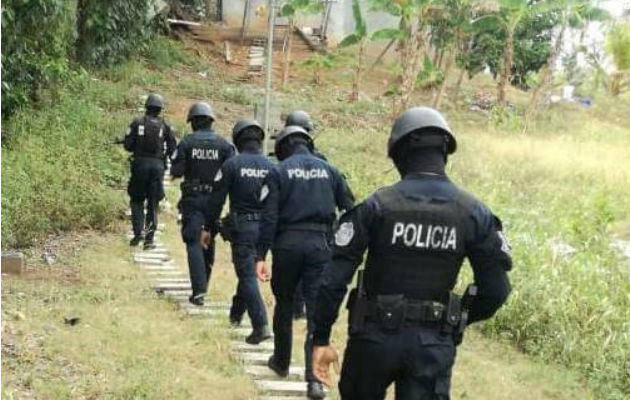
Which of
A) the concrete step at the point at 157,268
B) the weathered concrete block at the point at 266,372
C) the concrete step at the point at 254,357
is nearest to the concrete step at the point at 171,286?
the concrete step at the point at 157,268

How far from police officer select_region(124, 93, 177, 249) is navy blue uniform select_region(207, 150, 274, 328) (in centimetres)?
308

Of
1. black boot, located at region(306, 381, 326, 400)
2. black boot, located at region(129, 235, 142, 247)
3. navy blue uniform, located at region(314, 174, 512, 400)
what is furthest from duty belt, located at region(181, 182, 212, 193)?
navy blue uniform, located at region(314, 174, 512, 400)

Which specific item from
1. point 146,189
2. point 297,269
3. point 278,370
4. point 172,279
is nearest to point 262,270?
point 297,269

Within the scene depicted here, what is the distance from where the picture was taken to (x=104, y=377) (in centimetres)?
525

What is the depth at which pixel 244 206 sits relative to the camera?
6555mm

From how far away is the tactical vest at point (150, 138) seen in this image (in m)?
9.48

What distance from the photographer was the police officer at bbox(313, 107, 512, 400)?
338 cm

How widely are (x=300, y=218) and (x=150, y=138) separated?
4646mm

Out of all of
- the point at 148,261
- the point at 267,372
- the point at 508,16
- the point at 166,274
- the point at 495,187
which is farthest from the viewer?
the point at 508,16

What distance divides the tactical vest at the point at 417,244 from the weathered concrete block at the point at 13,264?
Result: 574cm

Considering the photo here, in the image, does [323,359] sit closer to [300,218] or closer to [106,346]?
[300,218]

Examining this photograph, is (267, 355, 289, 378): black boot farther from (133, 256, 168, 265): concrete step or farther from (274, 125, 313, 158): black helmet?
(133, 256, 168, 265): concrete step

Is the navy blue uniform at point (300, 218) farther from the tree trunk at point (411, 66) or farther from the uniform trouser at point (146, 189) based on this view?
the tree trunk at point (411, 66)

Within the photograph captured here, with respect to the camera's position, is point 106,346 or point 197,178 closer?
point 106,346
